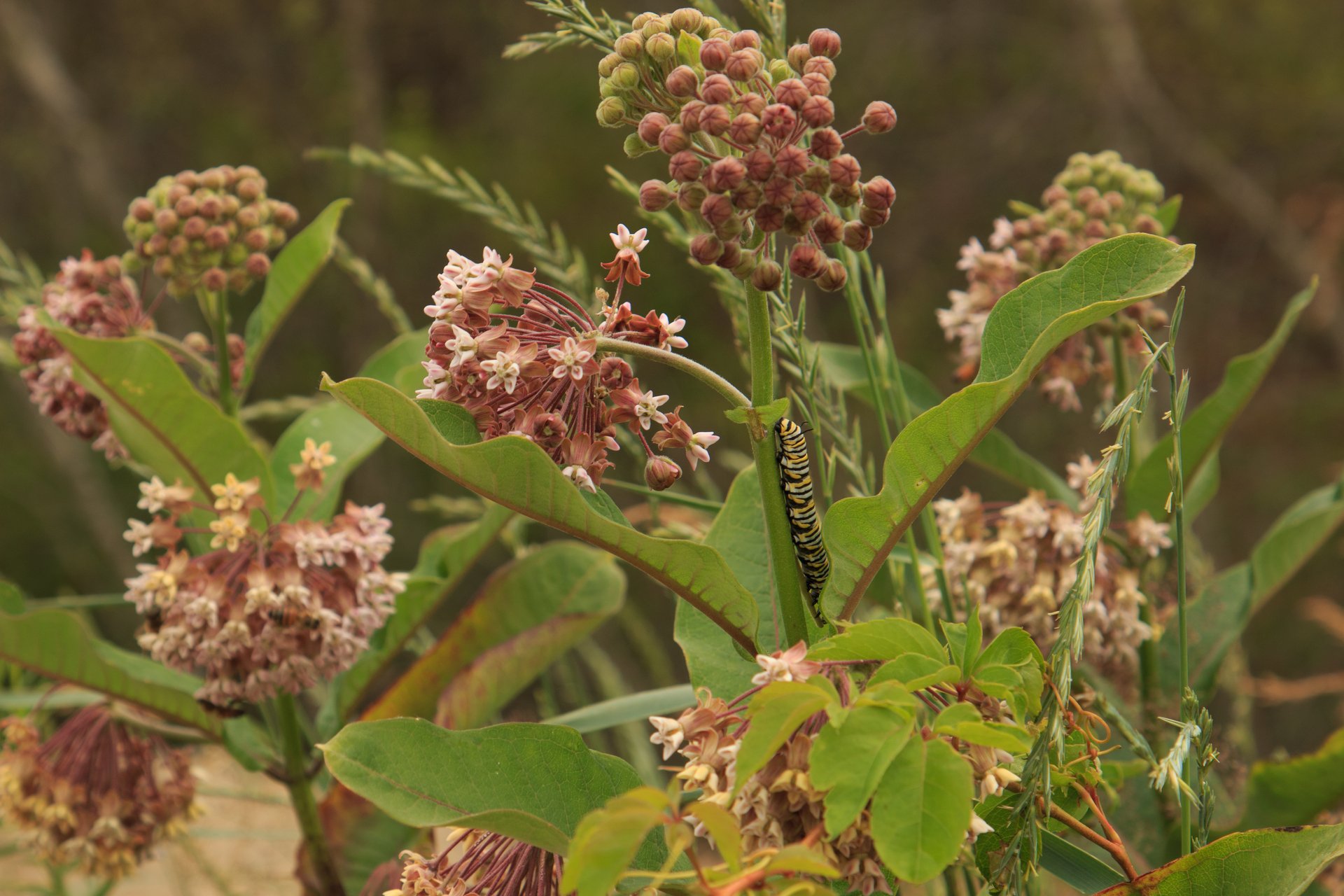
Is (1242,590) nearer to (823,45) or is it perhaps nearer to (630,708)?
(630,708)

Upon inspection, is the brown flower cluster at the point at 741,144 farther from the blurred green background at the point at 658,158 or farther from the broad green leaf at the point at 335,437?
the blurred green background at the point at 658,158

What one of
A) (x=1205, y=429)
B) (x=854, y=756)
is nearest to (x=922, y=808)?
(x=854, y=756)

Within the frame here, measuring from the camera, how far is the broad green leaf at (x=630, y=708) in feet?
2.83

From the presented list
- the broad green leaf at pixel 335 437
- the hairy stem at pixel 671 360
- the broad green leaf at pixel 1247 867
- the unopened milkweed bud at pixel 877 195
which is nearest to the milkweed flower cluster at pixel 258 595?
the broad green leaf at pixel 335 437

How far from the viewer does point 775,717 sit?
0.48 meters

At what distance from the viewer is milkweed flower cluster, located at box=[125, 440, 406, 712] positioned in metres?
0.85

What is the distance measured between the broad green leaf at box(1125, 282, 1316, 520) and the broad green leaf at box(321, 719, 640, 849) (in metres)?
0.57

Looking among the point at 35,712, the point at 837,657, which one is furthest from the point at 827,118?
the point at 35,712

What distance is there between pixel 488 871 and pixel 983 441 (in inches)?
20.1

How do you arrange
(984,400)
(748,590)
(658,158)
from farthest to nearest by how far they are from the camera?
(658,158), (748,590), (984,400)

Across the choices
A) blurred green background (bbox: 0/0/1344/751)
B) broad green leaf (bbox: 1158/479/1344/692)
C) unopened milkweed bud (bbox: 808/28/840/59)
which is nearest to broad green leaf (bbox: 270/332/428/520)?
unopened milkweed bud (bbox: 808/28/840/59)

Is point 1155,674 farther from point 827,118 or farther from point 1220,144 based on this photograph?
point 1220,144

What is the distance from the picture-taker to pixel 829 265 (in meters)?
0.59

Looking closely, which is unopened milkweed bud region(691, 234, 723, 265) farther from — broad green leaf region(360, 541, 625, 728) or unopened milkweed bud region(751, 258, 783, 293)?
broad green leaf region(360, 541, 625, 728)
